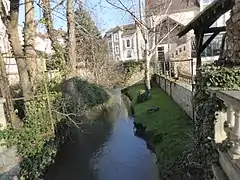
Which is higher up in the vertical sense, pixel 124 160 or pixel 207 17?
pixel 207 17

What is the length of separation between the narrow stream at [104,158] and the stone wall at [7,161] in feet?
5.67

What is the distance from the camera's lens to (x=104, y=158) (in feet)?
31.3

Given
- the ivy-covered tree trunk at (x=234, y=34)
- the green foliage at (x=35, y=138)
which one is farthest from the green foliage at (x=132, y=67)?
the ivy-covered tree trunk at (x=234, y=34)

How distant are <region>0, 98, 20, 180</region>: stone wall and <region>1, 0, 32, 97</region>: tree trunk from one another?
2.20 metres

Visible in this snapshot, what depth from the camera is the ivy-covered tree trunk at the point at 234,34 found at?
5.50m

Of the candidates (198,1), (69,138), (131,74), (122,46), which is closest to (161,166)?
(69,138)

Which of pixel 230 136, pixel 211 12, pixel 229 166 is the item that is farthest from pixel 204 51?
pixel 229 166

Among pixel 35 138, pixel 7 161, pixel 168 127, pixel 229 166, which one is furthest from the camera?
pixel 168 127

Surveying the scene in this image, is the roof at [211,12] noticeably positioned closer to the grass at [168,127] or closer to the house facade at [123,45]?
the grass at [168,127]

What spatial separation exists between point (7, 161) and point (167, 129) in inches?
213

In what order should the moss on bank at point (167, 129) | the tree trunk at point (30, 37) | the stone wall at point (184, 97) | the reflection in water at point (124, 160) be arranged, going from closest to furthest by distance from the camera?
the moss on bank at point (167, 129) < the reflection in water at point (124, 160) < the tree trunk at point (30, 37) < the stone wall at point (184, 97)

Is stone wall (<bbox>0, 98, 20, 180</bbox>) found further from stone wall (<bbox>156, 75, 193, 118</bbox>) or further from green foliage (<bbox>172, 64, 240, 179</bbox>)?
stone wall (<bbox>156, 75, 193, 118</bbox>)

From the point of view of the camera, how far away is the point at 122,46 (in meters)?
46.4

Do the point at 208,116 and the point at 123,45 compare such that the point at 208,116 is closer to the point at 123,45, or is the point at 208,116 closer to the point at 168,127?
the point at 168,127
